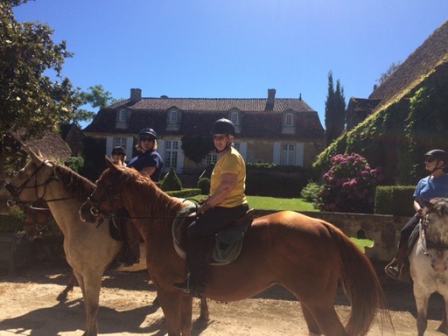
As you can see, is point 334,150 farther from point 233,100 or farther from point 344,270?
point 233,100

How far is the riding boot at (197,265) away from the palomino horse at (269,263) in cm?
13

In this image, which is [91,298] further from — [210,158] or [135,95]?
[135,95]

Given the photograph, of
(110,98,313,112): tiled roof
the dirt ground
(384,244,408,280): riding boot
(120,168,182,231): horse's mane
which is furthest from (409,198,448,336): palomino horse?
(110,98,313,112): tiled roof

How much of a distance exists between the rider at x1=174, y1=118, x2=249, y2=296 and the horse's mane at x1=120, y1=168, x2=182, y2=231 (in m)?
0.45

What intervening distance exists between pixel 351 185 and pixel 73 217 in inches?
419

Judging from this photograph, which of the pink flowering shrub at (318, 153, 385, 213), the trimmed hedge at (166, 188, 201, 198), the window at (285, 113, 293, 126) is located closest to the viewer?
the pink flowering shrub at (318, 153, 385, 213)

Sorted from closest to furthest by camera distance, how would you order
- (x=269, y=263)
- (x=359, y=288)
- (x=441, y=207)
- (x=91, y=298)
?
(x=359, y=288), (x=269, y=263), (x=441, y=207), (x=91, y=298)

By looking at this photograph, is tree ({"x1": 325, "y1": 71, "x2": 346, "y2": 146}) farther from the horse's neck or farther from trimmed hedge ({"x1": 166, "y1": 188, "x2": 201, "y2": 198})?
the horse's neck

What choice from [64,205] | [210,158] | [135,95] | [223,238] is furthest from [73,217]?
[135,95]

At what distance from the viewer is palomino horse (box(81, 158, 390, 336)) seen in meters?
3.35

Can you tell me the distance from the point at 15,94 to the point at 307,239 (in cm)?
995

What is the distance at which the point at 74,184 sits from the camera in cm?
522

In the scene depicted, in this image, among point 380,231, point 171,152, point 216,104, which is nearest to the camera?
point 380,231

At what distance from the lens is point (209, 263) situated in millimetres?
3617
